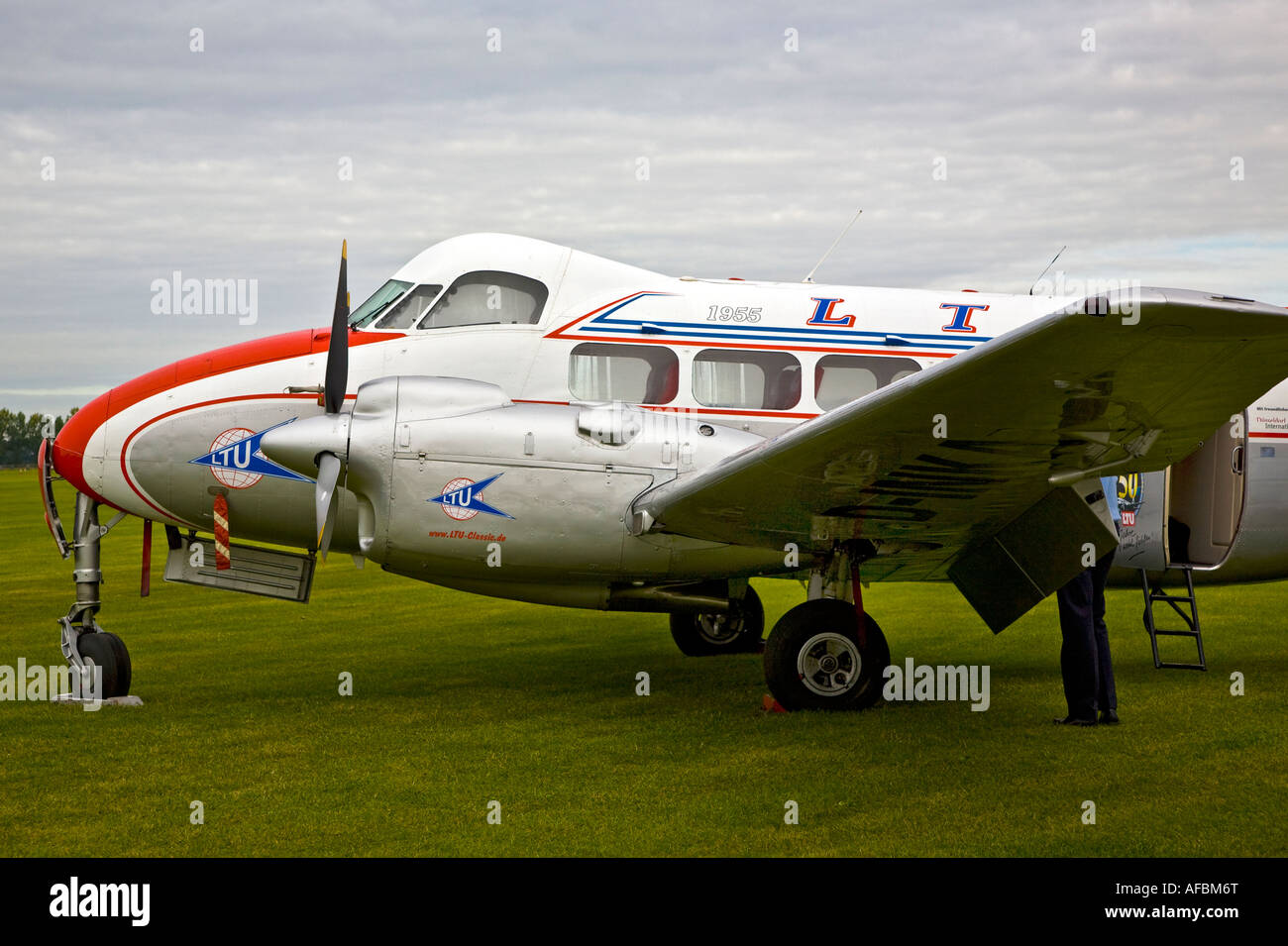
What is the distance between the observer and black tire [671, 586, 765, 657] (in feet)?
40.1

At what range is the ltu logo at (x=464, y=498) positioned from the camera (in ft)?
28.2

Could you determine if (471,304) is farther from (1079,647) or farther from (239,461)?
(1079,647)

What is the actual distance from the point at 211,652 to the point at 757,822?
7833 millimetres

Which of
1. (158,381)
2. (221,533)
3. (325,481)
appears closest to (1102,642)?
(325,481)

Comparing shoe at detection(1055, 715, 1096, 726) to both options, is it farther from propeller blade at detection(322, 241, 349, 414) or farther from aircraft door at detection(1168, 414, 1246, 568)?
propeller blade at detection(322, 241, 349, 414)

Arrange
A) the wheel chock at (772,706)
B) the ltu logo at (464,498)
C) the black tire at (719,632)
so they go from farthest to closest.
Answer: the black tire at (719,632), the wheel chock at (772,706), the ltu logo at (464,498)

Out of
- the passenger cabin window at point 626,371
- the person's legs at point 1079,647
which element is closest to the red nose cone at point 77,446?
the passenger cabin window at point 626,371

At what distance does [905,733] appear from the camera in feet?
27.3

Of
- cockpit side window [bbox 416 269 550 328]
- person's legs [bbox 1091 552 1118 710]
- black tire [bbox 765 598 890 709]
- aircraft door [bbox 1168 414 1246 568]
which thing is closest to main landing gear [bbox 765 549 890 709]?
black tire [bbox 765 598 890 709]

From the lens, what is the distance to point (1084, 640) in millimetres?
8289

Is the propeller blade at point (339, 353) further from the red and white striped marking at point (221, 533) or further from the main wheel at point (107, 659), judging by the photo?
the main wheel at point (107, 659)

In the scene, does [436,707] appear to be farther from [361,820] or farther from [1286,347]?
[1286,347]

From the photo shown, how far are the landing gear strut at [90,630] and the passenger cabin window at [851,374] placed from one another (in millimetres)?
5746

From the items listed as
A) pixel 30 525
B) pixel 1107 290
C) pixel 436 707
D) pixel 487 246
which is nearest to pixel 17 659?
pixel 436 707
